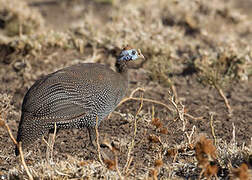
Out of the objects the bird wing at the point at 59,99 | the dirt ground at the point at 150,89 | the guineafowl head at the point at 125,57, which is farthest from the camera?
the guineafowl head at the point at 125,57

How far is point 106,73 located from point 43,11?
188 inches

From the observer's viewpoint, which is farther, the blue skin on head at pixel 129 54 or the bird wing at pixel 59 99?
the blue skin on head at pixel 129 54

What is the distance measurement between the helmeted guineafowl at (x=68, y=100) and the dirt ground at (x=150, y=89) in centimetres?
26

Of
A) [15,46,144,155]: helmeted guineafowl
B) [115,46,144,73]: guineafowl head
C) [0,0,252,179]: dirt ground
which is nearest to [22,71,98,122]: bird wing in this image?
[15,46,144,155]: helmeted guineafowl

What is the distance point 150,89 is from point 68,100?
79.5 inches

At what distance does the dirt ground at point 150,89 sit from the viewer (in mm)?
4047

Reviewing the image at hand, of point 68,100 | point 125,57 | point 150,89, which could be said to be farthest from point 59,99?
point 150,89

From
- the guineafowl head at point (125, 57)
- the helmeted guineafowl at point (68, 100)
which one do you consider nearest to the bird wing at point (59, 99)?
the helmeted guineafowl at point (68, 100)

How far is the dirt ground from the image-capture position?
4047 mm

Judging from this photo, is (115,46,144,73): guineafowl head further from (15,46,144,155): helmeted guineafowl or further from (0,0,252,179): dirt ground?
(0,0,252,179): dirt ground

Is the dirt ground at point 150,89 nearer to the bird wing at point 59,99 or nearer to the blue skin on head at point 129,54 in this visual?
the bird wing at point 59,99

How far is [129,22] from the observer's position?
705 centimetres

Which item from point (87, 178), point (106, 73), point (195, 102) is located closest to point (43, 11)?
point (195, 102)

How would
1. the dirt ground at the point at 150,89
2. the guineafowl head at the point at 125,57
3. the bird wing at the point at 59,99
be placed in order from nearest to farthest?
the bird wing at the point at 59,99 < the dirt ground at the point at 150,89 < the guineafowl head at the point at 125,57
